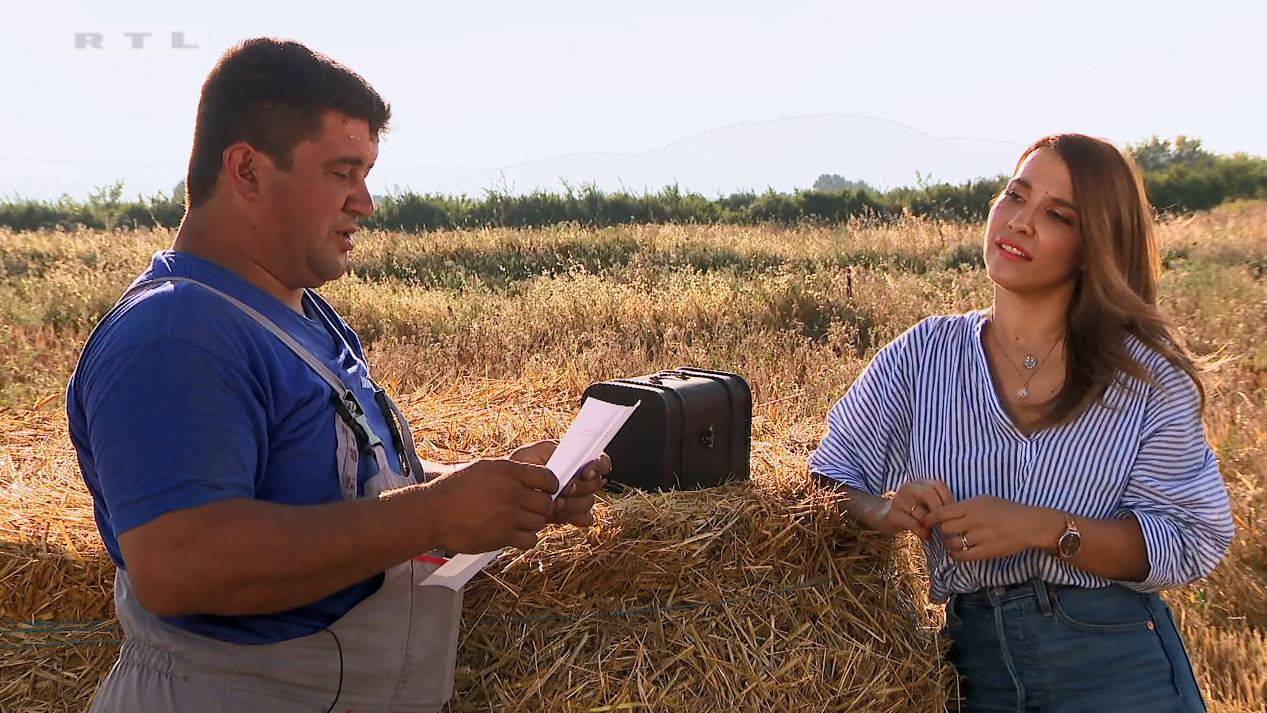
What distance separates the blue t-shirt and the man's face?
0.10 m

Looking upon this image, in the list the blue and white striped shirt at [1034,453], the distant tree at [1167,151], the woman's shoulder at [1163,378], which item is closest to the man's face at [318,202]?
the blue and white striped shirt at [1034,453]

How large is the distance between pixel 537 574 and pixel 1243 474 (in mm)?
4130

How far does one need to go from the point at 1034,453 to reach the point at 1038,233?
1.99 feet

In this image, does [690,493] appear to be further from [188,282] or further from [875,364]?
[188,282]

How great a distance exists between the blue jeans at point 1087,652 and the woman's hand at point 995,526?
0.22 meters

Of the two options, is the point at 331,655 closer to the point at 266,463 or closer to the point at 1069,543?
the point at 266,463

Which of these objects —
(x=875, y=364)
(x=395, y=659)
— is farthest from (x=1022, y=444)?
(x=395, y=659)

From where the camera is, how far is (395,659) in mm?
2209

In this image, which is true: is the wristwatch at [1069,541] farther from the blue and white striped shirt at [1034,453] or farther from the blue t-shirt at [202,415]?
the blue t-shirt at [202,415]

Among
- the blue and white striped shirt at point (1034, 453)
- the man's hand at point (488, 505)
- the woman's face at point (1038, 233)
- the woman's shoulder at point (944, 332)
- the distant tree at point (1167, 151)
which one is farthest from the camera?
the distant tree at point (1167, 151)

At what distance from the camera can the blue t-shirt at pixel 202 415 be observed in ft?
5.41

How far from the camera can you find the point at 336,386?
2072mm

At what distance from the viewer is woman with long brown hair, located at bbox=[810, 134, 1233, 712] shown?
264 cm

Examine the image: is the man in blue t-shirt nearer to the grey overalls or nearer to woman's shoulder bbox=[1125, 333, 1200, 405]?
the grey overalls
